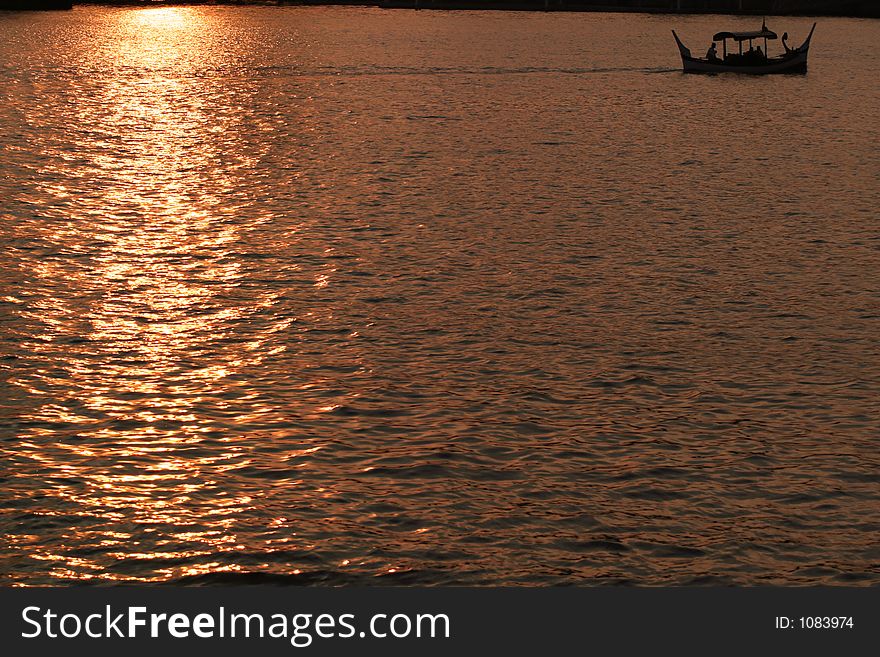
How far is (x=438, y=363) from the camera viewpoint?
30.0m

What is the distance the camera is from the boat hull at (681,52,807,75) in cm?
12025

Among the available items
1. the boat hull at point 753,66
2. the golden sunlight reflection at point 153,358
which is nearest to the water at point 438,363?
the golden sunlight reflection at point 153,358

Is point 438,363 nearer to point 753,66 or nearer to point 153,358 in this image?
point 153,358

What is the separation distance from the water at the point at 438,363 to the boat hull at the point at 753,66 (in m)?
52.5

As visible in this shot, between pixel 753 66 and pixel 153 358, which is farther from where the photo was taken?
pixel 753 66

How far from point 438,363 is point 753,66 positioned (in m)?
98.1

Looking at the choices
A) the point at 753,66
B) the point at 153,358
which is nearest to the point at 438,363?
the point at 153,358

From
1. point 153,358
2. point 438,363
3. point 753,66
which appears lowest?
point 438,363

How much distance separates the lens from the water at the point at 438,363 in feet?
69.4

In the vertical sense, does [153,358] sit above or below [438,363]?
above

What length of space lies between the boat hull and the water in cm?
5246

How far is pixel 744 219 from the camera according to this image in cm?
4862

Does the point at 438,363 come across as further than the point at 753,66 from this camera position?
No

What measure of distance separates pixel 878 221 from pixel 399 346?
24.2 metres
